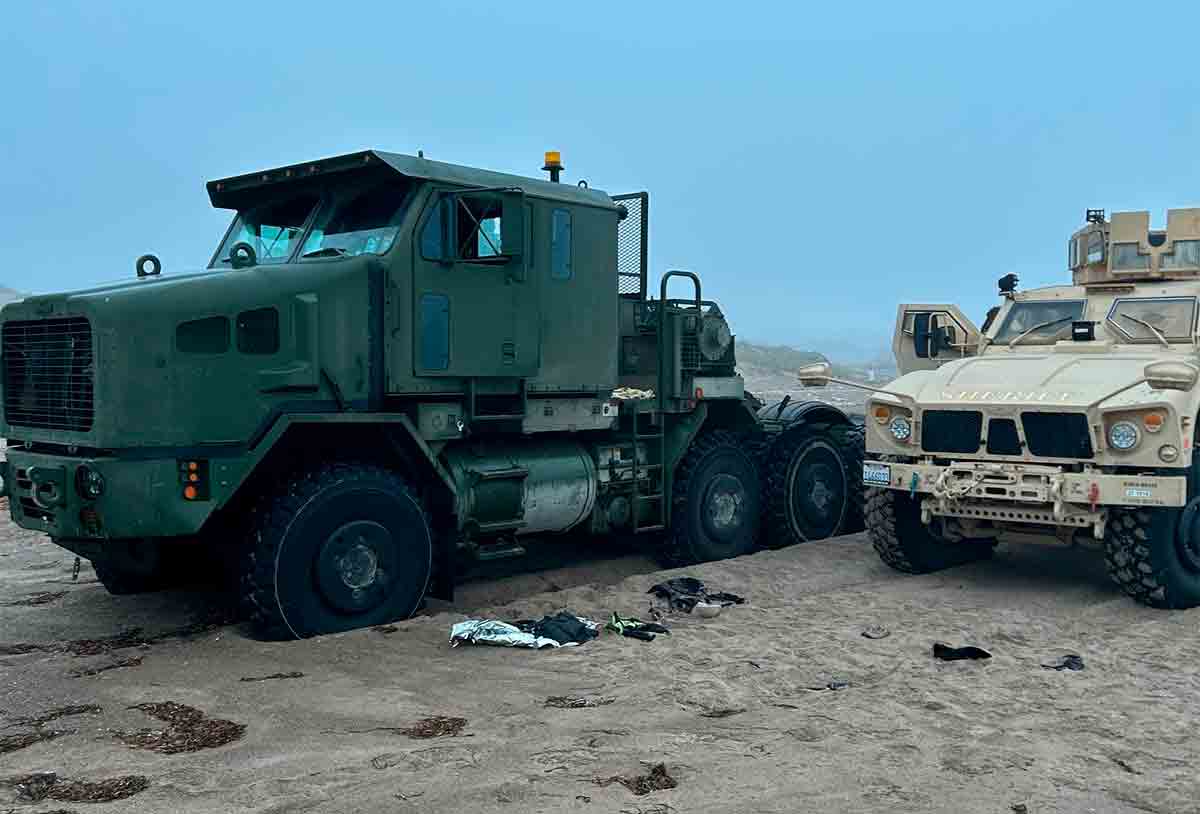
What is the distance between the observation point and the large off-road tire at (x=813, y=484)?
35.3ft

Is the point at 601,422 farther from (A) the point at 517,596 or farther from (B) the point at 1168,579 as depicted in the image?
(B) the point at 1168,579

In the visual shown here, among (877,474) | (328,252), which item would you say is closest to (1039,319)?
(877,474)

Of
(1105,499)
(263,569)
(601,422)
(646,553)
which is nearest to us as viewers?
(263,569)

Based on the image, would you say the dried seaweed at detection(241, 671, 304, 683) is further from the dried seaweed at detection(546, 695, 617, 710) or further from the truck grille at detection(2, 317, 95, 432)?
the truck grille at detection(2, 317, 95, 432)

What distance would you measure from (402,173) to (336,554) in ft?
8.22

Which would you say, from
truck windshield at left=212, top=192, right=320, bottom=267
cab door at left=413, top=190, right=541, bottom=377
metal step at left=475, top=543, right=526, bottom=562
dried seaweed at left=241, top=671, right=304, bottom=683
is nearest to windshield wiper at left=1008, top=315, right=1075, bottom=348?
cab door at left=413, top=190, right=541, bottom=377

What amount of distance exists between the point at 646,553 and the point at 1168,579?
423cm

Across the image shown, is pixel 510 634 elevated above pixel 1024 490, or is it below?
below

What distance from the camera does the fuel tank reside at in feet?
27.3

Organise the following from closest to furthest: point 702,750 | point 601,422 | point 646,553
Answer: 1. point 702,750
2. point 601,422
3. point 646,553

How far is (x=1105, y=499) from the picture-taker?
7.71 metres

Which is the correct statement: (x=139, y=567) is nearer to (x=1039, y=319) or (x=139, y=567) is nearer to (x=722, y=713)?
(x=722, y=713)

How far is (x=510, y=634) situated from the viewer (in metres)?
7.04

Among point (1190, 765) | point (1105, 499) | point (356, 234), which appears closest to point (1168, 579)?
point (1105, 499)
